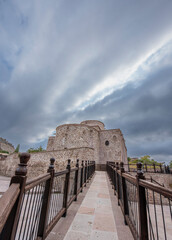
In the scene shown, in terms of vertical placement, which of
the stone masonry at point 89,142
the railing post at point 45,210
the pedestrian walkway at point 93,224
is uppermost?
the stone masonry at point 89,142

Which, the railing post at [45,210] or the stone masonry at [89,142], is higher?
the stone masonry at [89,142]

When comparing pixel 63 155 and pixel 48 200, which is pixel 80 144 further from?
pixel 48 200

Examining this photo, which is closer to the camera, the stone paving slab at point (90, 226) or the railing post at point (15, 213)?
the railing post at point (15, 213)

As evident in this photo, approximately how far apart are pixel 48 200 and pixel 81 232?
2.93 ft

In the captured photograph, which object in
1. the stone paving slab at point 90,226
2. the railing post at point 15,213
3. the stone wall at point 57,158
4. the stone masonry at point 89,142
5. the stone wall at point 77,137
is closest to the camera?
the railing post at point 15,213

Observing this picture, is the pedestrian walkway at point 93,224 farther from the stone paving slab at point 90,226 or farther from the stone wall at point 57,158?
the stone wall at point 57,158

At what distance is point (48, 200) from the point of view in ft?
6.07

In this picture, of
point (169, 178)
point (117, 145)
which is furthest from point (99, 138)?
point (169, 178)

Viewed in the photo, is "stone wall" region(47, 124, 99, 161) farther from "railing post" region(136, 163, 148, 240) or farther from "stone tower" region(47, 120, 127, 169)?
"railing post" region(136, 163, 148, 240)

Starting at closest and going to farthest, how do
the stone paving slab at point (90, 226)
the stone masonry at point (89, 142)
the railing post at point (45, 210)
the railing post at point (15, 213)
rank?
1. the railing post at point (15, 213)
2. the railing post at point (45, 210)
3. the stone paving slab at point (90, 226)
4. the stone masonry at point (89, 142)

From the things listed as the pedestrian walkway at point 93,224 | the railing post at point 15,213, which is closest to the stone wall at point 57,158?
the pedestrian walkway at point 93,224

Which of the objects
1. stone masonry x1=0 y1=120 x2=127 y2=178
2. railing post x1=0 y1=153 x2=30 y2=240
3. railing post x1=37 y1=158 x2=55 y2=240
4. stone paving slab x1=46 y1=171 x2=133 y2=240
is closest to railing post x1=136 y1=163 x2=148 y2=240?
stone paving slab x1=46 y1=171 x2=133 y2=240

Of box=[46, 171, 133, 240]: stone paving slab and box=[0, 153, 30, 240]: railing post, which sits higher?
box=[0, 153, 30, 240]: railing post

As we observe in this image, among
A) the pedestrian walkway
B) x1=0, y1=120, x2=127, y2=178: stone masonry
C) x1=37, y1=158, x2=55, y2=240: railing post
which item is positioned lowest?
the pedestrian walkway
